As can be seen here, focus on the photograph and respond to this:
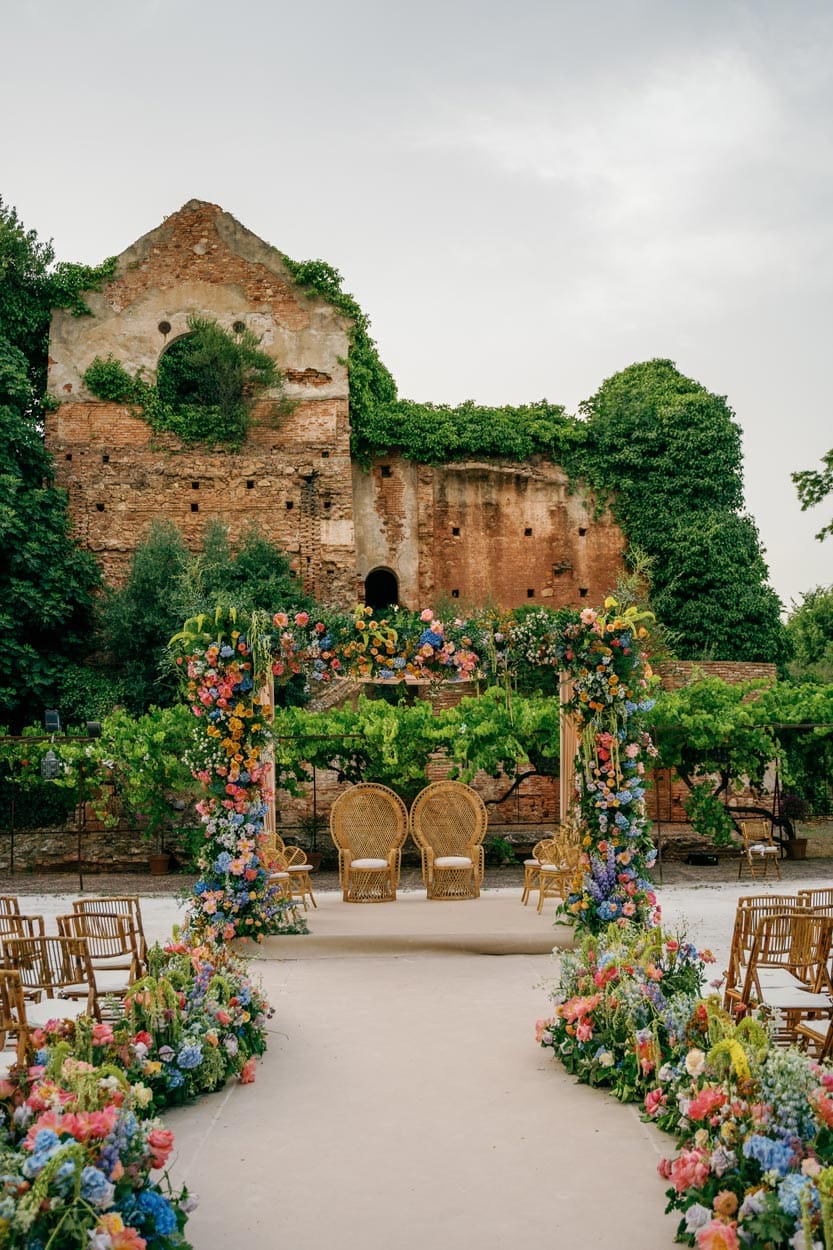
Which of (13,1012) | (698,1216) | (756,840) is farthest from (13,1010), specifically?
(756,840)

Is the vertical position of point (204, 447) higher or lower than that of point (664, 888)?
higher

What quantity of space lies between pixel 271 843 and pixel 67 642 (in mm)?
13776

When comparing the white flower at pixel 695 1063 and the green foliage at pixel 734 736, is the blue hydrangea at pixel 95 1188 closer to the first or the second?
the white flower at pixel 695 1063

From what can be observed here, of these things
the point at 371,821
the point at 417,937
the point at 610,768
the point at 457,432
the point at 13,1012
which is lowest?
the point at 417,937

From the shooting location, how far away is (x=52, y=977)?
5629mm

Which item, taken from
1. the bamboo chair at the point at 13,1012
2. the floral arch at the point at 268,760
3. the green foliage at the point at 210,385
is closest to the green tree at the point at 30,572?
the green foliage at the point at 210,385

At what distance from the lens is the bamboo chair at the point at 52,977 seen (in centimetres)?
531

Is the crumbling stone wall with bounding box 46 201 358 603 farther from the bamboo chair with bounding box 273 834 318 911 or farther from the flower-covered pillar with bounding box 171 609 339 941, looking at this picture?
the flower-covered pillar with bounding box 171 609 339 941

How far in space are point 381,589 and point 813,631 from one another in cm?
1501

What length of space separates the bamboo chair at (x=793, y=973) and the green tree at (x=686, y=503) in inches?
691

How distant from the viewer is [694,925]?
9602 mm

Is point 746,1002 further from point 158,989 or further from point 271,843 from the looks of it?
point 271,843

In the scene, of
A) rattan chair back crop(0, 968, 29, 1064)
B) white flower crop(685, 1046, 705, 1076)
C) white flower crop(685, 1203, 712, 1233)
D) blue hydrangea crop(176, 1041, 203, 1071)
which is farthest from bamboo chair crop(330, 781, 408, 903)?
white flower crop(685, 1203, 712, 1233)

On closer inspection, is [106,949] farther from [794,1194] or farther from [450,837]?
[450,837]
